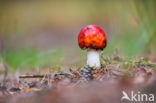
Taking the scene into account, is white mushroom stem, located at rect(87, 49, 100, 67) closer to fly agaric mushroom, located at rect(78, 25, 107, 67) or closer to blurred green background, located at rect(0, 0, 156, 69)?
fly agaric mushroom, located at rect(78, 25, 107, 67)

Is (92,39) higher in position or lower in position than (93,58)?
higher

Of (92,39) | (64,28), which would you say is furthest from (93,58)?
(64,28)

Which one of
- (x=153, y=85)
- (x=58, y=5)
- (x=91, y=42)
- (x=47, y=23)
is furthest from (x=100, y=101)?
(x=58, y=5)

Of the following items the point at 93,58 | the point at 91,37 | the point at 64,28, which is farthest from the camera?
the point at 64,28

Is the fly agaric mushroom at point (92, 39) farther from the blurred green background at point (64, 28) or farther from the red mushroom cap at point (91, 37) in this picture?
the blurred green background at point (64, 28)

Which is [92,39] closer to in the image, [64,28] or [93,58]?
[93,58]

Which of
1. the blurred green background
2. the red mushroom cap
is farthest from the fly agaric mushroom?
the blurred green background
